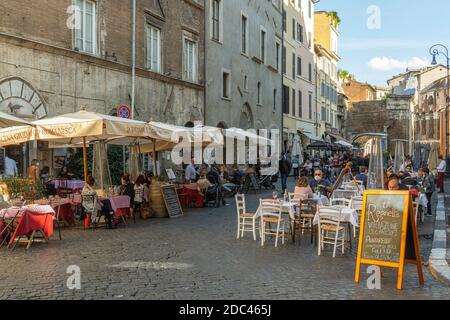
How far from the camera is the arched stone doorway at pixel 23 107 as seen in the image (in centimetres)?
1436

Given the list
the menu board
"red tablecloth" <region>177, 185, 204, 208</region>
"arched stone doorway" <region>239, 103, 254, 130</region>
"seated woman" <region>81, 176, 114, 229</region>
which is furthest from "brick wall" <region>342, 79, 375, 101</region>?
the menu board

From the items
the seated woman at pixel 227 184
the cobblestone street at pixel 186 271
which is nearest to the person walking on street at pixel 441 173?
the seated woman at pixel 227 184

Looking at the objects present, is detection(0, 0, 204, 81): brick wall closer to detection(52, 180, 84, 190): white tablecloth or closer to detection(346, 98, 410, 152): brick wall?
detection(52, 180, 84, 190): white tablecloth

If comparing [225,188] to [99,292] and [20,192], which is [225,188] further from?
[99,292]

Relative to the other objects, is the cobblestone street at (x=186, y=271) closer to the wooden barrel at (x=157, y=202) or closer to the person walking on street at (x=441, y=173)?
the wooden barrel at (x=157, y=202)

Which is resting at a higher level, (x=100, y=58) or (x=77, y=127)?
(x=100, y=58)

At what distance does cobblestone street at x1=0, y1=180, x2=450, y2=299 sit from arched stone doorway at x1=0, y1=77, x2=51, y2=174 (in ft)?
17.4

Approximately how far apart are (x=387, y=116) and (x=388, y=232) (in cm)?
7114

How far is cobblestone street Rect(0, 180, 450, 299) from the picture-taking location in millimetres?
6430

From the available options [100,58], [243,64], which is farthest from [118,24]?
[243,64]

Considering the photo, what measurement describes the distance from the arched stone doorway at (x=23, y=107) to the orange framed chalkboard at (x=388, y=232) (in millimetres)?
10808

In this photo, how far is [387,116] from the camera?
74625 mm

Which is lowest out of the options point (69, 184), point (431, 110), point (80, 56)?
point (69, 184)

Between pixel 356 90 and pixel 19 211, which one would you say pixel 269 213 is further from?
pixel 356 90
